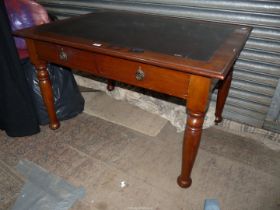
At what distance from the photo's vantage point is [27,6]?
1.67 m

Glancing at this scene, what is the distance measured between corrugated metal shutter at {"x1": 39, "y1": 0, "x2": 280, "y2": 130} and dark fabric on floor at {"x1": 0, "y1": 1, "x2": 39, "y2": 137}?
854mm

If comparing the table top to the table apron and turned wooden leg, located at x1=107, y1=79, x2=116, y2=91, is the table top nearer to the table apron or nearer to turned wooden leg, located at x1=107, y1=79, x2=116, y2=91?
the table apron

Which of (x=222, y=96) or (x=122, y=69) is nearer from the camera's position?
(x=122, y=69)

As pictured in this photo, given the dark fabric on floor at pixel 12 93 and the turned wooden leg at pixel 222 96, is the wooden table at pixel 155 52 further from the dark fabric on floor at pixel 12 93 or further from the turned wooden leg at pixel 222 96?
the turned wooden leg at pixel 222 96

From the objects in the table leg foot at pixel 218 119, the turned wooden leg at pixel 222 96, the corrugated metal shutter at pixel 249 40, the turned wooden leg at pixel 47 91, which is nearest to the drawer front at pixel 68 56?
the turned wooden leg at pixel 47 91

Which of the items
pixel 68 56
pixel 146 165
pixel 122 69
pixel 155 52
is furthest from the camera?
pixel 146 165

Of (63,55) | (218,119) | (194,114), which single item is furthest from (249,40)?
(63,55)

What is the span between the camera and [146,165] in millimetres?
1591

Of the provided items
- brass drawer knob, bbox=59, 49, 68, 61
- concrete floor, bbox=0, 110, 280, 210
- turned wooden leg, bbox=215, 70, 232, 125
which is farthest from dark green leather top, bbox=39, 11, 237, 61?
concrete floor, bbox=0, 110, 280, 210

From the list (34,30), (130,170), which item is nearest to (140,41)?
(34,30)

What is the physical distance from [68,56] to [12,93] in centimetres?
A: 57

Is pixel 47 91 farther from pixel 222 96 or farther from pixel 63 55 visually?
pixel 222 96

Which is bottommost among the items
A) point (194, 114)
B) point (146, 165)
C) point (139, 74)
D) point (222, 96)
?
point (146, 165)

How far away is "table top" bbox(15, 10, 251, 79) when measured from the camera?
1.00 meters
